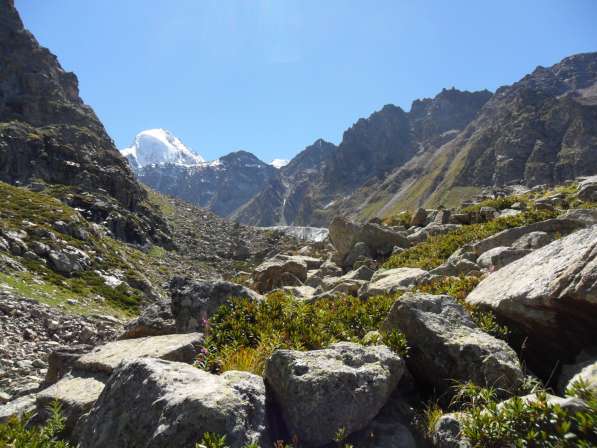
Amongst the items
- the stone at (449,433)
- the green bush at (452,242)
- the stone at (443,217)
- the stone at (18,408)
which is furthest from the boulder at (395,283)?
the stone at (443,217)

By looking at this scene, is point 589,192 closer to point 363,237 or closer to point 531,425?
point 363,237

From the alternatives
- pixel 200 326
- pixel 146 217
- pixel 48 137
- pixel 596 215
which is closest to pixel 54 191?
pixel 146 217

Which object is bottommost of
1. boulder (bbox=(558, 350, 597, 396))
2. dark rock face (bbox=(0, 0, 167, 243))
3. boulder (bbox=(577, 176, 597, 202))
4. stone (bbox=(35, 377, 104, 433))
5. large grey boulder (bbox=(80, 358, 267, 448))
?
boulder (bbox=(558, 350, 597, 396))

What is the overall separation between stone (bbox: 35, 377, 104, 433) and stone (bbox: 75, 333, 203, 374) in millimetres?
431

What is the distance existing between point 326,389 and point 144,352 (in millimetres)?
4750

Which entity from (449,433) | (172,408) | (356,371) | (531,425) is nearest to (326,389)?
(356,371)

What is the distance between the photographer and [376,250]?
28.2 meters

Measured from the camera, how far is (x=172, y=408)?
15.2 feet

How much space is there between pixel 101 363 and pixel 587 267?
9153 mm

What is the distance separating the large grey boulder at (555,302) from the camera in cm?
615

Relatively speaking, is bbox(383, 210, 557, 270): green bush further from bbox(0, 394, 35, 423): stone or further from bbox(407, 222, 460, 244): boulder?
bbox(0, 394, 35, 423): stone

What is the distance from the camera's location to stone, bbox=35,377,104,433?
22.4ft

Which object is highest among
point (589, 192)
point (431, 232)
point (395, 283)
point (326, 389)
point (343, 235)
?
point (343, 235)

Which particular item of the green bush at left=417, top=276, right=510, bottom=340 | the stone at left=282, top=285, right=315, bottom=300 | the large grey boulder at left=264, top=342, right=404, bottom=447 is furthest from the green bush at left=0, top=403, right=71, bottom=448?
the stone at left=282, top=285, right=315, bottom=300
